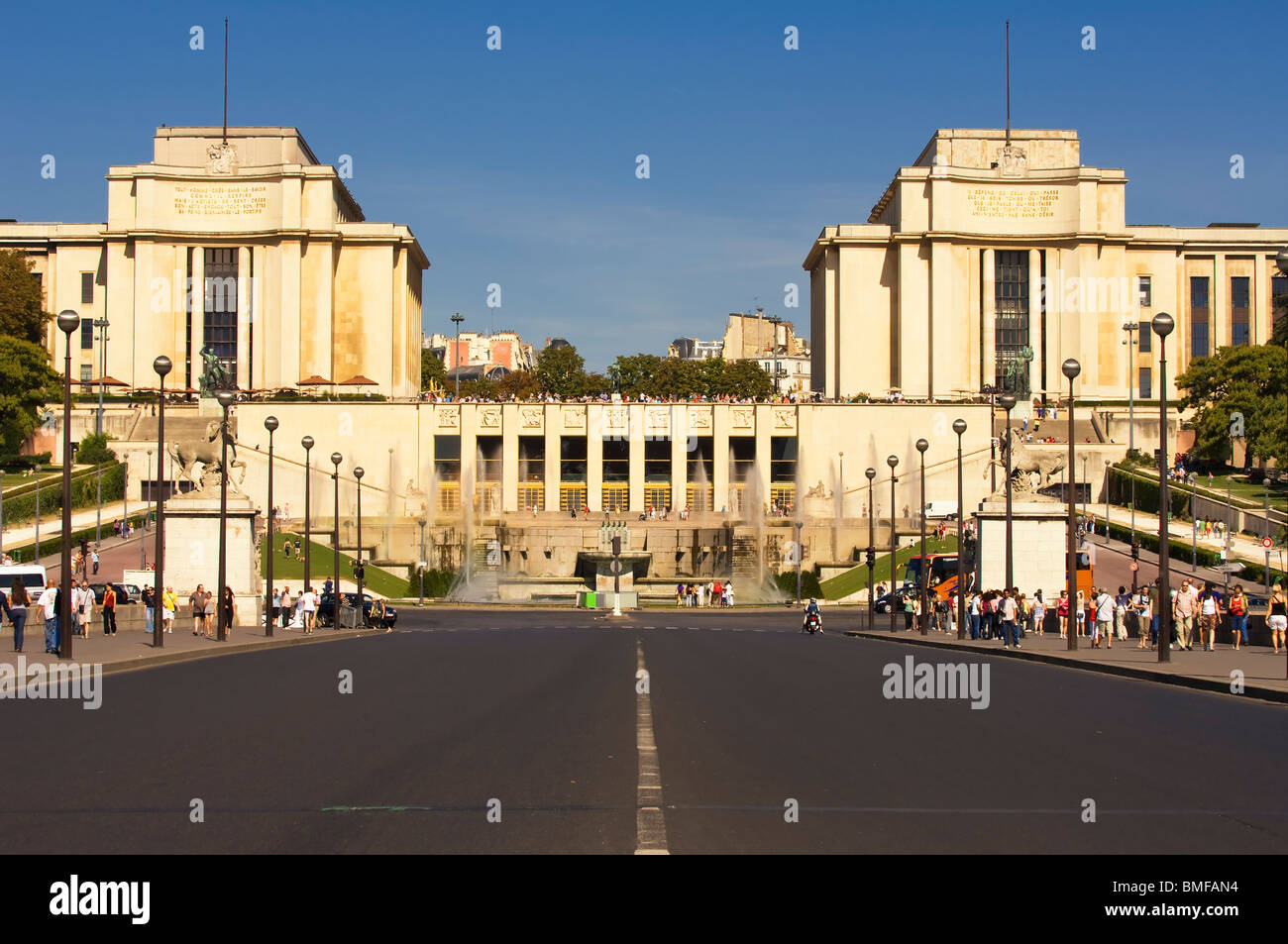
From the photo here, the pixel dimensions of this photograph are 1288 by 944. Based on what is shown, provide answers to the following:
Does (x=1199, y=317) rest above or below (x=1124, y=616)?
above

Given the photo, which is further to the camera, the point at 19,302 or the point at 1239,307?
the point at 1239,307

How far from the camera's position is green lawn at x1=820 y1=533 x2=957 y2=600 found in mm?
71312

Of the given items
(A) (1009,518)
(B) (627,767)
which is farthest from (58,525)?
(B) (627,767)

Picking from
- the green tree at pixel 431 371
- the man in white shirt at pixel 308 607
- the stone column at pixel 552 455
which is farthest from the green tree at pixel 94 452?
the green tree at pixel 431 371

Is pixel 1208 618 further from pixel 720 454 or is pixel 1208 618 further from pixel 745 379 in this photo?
pixel 745 379

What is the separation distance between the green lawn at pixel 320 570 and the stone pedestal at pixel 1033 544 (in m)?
32.3

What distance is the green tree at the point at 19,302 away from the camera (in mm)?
98438

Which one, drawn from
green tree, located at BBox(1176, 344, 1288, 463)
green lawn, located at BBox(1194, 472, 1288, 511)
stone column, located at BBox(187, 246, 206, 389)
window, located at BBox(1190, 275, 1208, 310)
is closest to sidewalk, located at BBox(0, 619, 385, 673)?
green lawn, located at BBox(1194, 472, 1288, 511)

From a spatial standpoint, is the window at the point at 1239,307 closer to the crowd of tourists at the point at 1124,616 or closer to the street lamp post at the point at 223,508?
the crowd of tourists at the point at 1124,616

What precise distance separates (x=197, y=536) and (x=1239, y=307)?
98.1m

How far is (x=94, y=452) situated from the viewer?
3386 inches

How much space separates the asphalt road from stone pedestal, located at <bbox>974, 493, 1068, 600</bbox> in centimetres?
1918
